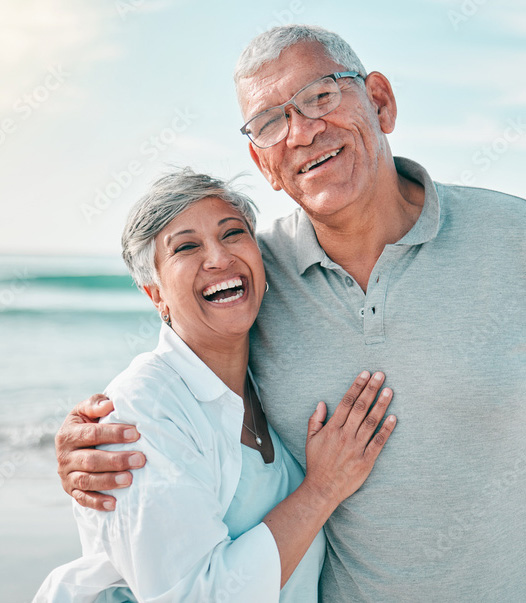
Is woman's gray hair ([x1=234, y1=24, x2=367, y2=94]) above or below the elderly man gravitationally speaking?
above

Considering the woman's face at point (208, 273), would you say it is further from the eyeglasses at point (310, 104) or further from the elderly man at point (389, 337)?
the eyeglasses at point (310, 104)

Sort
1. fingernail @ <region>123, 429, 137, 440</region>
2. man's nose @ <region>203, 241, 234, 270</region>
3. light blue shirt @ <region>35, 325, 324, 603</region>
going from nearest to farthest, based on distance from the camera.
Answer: light blue shirt @ <region>35, 325, 324, 603</region> < fingernail @ <region>123, 429, 137, 440</region> < man's nose @ <region>203, 241, 234, 270</region>

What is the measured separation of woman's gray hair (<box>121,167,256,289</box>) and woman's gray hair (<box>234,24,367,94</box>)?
40cm

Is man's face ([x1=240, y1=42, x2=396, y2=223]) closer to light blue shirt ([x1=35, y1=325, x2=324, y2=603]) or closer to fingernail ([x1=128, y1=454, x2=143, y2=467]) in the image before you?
light blue shirt ([x1=35, y1=325, x2=324, y2=603])

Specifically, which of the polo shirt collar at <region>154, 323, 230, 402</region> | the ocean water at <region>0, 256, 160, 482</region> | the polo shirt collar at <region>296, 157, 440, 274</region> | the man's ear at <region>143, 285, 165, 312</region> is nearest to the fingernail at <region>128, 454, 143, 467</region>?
the polo shirt collar at <region>154, 323, 230, 402</region>

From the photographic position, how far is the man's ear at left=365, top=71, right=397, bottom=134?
2105mm

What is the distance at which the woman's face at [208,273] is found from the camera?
6.53 ft

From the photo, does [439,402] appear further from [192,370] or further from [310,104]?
[310,104]

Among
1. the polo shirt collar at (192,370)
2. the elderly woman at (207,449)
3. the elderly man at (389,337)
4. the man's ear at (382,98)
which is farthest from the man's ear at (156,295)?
the man's ear at (382,98)

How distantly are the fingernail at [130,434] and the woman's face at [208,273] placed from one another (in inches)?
18.0

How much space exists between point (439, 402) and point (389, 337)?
9.5 inches

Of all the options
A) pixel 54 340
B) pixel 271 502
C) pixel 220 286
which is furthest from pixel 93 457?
pixel 54 340

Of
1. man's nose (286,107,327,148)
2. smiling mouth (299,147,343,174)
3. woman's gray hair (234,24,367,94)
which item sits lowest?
smiling mouth (299,147,343,174)

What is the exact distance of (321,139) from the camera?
1.99 metres
